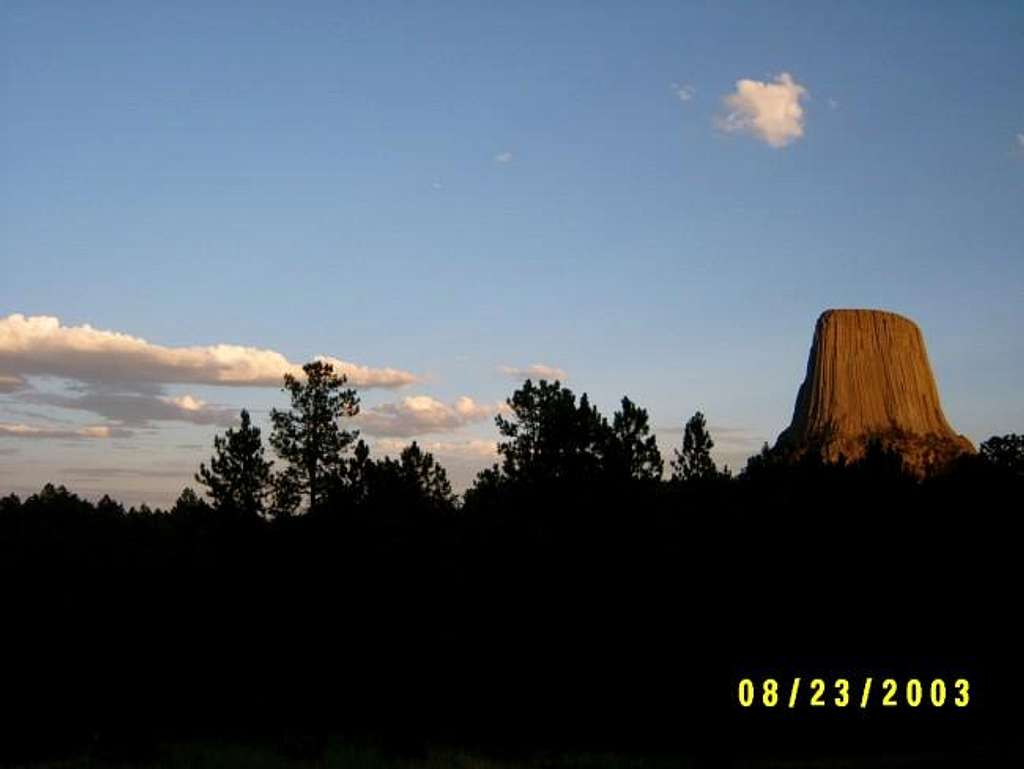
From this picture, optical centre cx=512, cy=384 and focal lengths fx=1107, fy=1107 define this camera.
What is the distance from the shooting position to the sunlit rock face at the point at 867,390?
120312mm

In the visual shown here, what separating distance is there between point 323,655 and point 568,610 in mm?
9136

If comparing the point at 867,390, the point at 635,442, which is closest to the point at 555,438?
the point at 635,442

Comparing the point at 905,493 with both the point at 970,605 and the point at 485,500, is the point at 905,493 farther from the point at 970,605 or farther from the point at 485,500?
the point at 485,500

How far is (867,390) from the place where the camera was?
414 ft

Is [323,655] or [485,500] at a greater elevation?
[485,500]

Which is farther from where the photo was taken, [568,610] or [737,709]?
[568,610]

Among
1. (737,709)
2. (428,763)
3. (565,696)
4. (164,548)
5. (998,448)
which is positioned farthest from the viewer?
(998,448)

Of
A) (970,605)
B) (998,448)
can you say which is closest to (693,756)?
(970,605)

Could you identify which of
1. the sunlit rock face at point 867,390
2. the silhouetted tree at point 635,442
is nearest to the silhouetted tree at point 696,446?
the silhouetted tree at point 635,442

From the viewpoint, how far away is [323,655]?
40469 mm

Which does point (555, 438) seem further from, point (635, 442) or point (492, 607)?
point (492, 607)
